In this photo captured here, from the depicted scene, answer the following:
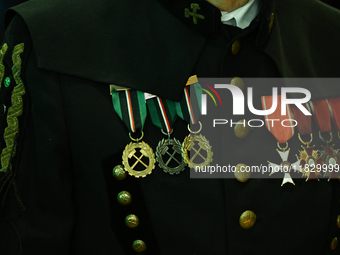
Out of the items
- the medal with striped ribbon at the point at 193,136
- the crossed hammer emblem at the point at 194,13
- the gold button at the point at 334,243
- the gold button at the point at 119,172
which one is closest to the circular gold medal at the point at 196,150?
the medal with striped ribbon at the point at 193,136

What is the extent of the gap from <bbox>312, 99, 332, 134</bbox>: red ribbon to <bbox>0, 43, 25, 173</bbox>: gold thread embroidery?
2.26 feet

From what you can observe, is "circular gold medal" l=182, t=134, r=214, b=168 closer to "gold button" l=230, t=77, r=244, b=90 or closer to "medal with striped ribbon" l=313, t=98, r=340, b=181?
"gold button" l=230, t=77, r=244, b=90

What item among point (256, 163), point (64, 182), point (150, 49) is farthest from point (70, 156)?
point (256, 163)

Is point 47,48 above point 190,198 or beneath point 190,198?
above

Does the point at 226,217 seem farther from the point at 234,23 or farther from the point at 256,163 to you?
the point at 234,23

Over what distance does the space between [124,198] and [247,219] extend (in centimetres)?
27

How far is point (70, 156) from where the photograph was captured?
2.68 ft

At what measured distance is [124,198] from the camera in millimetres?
792

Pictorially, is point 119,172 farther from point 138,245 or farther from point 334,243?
point 334,243

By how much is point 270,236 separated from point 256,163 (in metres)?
0.17

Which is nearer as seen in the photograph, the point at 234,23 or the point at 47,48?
the point at 47,48

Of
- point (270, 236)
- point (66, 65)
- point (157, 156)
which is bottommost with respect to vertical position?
point (270, 236)

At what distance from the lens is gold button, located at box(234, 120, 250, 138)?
2.71 feet

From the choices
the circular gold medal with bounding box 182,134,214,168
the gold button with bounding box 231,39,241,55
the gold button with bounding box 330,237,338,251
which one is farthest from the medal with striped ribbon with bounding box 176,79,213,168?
the gold button with bounding box 330,237,338,251
